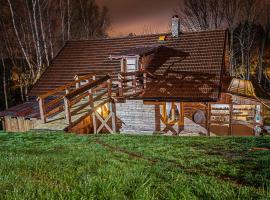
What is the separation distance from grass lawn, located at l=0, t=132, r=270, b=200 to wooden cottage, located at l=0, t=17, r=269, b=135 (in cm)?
630

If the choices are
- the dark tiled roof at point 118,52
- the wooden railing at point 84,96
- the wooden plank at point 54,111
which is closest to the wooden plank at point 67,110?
the wooden railing at point 84,96

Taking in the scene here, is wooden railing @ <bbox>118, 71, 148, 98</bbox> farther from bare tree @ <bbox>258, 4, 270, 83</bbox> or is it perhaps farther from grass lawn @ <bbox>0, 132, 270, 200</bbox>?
bare tree @ <bbox>258, 4, 270, 83</bbox>

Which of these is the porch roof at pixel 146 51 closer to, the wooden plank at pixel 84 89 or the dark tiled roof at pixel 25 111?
the wooden plank at pixel 84 89

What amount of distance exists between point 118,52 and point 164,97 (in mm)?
6706

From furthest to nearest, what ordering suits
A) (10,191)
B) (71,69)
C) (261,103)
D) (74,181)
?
(71,69) < (261,103) < (74,181) < (10,191)

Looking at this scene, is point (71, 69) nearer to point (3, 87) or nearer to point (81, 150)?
point (3, 87)

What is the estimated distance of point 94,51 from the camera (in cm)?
2134

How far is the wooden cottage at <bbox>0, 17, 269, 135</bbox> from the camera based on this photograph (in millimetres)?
14609

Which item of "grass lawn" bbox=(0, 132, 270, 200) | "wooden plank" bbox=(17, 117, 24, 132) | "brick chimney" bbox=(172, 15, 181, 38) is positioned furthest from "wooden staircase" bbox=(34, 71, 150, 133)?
"brick chimney" bbox=(172, 15, 181, 38)

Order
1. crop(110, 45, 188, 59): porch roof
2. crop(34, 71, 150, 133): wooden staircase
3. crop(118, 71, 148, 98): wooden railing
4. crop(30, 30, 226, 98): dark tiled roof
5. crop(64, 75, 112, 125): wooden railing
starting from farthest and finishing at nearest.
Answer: crop(30, 30, 226, 98): dark tiled roof
crop(110, 45, 188, 59): porch roof
crop(118, 71, 148, 98): wooden railing
crop(34, 71, 150, 133): wooden staircase
crop(64, 75, 112, 125): wooden railing

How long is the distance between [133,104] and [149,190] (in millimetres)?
11500

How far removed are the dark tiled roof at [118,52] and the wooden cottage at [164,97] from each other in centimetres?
7

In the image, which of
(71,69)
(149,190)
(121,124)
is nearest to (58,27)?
(71,69)

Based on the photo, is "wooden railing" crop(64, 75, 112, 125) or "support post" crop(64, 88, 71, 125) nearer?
"support post" crop(64, 88, 71, 125)
